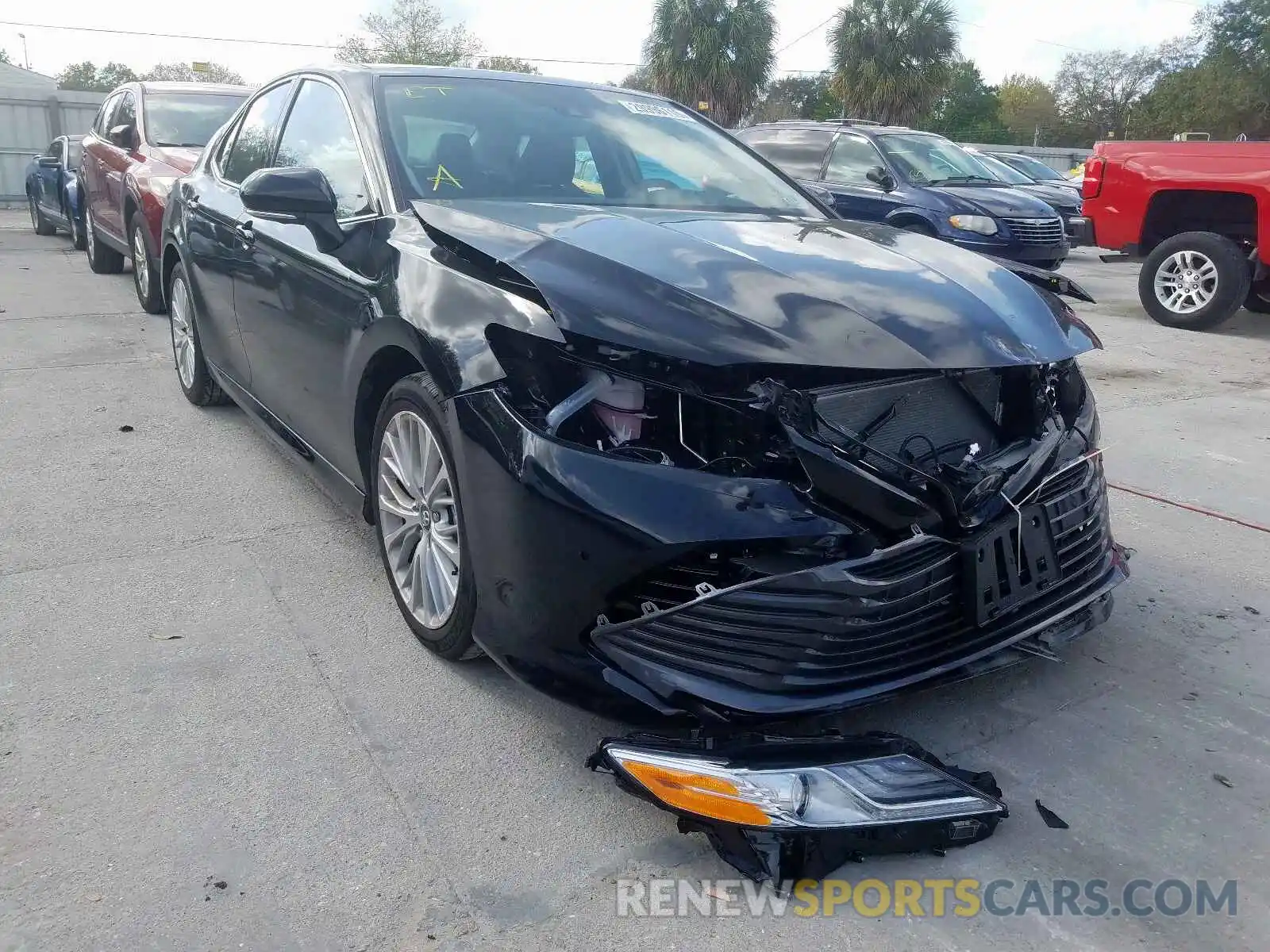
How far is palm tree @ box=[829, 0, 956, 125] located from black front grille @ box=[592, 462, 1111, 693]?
34054 mm

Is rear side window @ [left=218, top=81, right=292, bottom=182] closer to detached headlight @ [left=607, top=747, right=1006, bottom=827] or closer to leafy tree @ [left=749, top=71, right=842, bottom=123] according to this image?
detached headlight @ [left=607, top=747, right=1006, bottom=827]

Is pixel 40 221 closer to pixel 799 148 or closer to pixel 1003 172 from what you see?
pixel 799 148

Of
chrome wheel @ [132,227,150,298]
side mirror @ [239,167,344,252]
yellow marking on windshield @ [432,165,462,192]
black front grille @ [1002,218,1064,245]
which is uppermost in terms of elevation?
yellow marking on windshield @ [432,165,462,192]

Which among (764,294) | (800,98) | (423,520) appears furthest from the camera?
(800,98)

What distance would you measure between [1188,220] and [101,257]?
34.5ft

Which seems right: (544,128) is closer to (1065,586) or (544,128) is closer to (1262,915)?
(1065,586)

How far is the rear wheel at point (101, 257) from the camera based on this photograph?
35.1ft

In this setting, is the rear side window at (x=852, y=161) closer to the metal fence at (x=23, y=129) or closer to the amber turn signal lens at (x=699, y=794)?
the amber turn signal lens at (x=699, y=794)

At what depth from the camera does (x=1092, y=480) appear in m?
2.82

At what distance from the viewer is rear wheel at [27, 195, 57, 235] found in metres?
14.7

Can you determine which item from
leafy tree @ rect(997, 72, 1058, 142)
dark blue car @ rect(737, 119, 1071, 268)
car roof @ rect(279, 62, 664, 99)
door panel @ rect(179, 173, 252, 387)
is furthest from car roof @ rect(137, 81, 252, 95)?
leafy tree @ rect(997, 72, 1058, 142)

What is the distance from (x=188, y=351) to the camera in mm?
5582

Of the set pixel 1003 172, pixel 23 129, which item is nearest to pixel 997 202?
pixel 1003 172

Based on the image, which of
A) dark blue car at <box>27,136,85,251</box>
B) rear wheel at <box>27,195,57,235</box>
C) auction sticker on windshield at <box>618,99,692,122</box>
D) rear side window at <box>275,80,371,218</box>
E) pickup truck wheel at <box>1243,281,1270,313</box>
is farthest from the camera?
rear wheel at <box>27,195,57,235</box>
